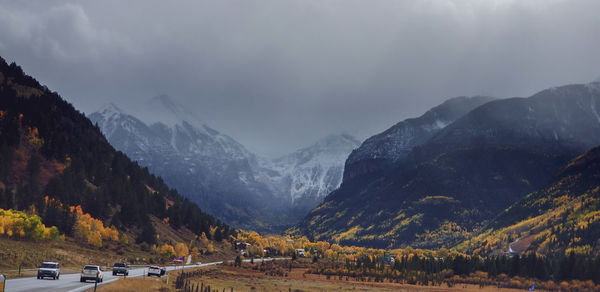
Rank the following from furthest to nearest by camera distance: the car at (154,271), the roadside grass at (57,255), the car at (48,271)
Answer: the car at (154,271) → the roadside grass at (57,255) → the car at (48,271)

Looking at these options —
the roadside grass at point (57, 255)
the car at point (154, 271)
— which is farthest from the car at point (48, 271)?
the car at point (154, 271)

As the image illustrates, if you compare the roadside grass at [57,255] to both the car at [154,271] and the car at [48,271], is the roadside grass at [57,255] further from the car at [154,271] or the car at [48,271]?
the car at [154,271]

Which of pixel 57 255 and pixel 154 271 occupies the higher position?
pixel 57 255

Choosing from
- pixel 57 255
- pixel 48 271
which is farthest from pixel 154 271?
pixel 57 255

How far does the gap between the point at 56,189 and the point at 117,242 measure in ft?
105

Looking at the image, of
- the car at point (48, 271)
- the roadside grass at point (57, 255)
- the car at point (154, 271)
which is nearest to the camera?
the car at point (48, 271)

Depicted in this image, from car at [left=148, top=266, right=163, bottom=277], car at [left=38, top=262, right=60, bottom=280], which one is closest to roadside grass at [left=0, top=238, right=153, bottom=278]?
car at [left=38, top=262, right=60, bottom=280]

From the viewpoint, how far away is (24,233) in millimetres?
Result: 140625

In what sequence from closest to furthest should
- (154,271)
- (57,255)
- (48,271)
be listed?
(48,271), (154,271), (57,255)

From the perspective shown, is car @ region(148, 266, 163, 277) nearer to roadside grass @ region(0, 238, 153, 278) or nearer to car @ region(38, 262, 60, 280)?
roadside grass @ region(0, 238, 153, 278)

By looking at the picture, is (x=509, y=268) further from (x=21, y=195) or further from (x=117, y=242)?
(x=21, y=195)

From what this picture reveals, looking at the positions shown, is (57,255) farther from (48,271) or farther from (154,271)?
(48,271)

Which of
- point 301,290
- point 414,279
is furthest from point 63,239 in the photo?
point 414,279

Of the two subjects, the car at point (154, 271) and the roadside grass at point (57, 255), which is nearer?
the roadside grass at point (57, 255)
